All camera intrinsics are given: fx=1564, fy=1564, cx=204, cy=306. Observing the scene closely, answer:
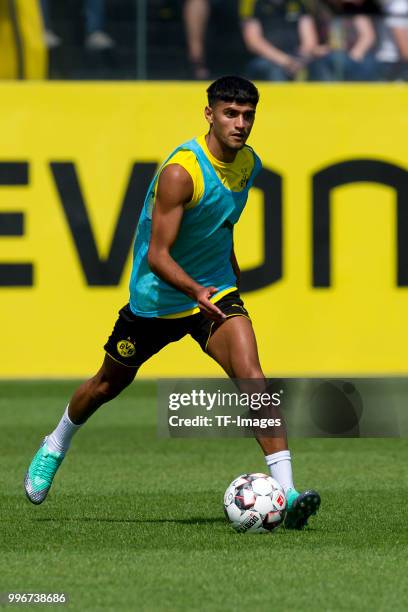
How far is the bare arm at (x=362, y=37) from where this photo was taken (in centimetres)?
1554

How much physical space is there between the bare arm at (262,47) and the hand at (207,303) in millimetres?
8556

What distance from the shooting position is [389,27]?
1580 cm

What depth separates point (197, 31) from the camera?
1570 cm

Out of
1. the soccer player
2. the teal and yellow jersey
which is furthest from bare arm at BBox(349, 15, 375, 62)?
the teal and yellow jersey

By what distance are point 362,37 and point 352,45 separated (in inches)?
6.4

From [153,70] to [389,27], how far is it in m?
2.45

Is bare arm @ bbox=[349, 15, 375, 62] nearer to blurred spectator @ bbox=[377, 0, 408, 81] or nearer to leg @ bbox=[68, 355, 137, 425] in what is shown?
blurred spectator @ bbox=[377, 0, 408, 81]

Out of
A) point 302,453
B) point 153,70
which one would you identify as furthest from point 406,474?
point 153,70

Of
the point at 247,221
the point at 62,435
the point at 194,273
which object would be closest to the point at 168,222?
the point at 194,273

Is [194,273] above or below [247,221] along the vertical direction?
above

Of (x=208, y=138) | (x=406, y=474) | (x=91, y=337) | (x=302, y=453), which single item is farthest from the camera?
(x=91, y=337)

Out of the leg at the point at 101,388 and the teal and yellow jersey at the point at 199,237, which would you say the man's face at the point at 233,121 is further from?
the leg at the point at 101,388

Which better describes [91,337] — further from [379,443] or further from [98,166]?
[379,443]

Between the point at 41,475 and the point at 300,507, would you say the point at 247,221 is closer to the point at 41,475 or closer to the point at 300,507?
the point at 41,475
